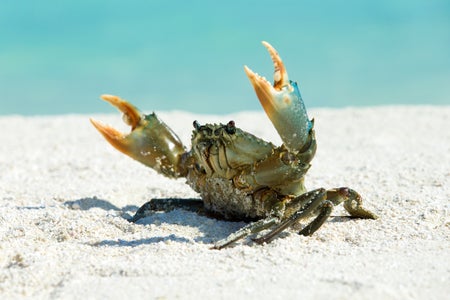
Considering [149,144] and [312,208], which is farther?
[149,144]

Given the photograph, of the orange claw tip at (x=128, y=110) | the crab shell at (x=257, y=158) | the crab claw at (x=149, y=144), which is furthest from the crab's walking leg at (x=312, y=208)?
the orange claw tip at (x=128, y=110)

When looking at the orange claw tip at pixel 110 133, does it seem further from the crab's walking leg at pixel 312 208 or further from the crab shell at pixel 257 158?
the crab's walking leg at pixel 312 208

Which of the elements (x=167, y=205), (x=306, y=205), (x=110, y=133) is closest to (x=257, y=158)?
(x=306, y=205)

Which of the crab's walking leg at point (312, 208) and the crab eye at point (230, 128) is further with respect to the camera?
the crab eye at point (230, 128)

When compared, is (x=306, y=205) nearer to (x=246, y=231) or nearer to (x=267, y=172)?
(x=267, y=172)

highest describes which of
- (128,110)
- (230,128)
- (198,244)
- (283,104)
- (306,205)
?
(128,110)

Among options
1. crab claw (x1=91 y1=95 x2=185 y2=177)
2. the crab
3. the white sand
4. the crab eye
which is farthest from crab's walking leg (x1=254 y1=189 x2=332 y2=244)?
crab claw (x1=91 y1=95 x2=185 y2=177)

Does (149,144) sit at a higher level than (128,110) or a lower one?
lower

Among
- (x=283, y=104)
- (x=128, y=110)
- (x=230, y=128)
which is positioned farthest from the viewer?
(x=128, y=110)
